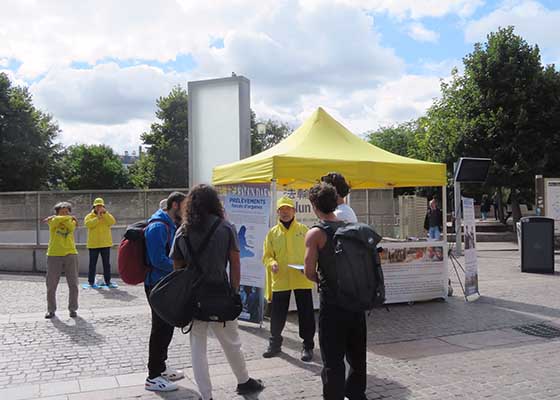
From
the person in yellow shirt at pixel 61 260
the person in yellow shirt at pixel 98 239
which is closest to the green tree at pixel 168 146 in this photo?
the person in yellow shirt at pixel 98 239

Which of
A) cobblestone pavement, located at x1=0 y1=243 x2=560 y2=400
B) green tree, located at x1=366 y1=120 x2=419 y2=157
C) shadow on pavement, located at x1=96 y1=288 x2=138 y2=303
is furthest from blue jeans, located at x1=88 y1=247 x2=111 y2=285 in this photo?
green tree, located at x1=366 y1=120 x2=419 y2=157

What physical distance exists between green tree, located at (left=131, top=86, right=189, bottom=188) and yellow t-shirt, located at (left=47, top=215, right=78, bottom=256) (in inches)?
1503

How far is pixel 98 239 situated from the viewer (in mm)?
11617

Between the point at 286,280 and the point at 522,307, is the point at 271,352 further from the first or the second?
the point at 522,307

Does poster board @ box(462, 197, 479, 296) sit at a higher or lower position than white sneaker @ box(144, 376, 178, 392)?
higher

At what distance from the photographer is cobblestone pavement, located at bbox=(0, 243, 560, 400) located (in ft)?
17.0

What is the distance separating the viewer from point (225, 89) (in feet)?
35.7

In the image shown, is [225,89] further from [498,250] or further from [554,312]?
[498,250]

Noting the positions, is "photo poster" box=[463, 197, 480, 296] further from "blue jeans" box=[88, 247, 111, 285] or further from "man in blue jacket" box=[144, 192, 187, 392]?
"blue jeans" box=[88, 247, 111, 285]

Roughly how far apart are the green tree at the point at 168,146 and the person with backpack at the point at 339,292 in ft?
141

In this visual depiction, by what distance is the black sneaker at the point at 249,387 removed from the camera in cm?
493

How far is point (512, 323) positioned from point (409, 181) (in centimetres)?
258

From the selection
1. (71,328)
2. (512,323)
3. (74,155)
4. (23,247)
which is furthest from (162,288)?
(74,155)

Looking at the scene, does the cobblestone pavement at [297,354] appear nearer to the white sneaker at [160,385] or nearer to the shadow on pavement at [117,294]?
the white sneaker at [160,385]
